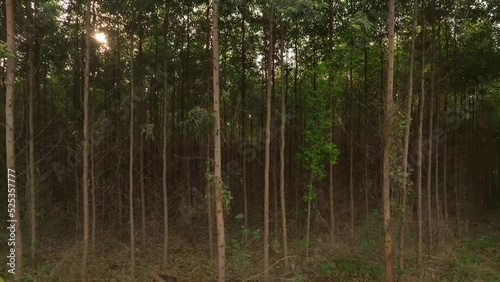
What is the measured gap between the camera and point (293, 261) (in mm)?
13047

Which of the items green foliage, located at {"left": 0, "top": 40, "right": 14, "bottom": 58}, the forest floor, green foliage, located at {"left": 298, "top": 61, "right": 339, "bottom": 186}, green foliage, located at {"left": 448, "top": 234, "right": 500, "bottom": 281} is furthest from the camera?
green foliage, located at {"left": 298, "top": 61, "right": 339, "bottom": 186}

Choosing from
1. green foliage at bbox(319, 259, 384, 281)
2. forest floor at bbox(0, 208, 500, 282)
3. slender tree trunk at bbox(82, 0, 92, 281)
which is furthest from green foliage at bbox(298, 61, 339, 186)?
slender tree trunk at bbox(82, 0, 92, 281)

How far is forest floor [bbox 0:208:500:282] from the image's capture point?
39.2 ft

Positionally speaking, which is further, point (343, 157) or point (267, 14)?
point (343, 157)

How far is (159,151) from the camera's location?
65.7 ft

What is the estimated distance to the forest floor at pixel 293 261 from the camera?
11.9 m

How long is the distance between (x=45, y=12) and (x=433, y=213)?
1834cm

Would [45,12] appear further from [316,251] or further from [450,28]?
[450,28]

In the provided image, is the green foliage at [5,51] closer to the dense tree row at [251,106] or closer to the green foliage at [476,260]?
the dense tree row at [251,106]

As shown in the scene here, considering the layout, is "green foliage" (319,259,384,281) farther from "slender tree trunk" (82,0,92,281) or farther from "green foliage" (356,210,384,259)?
"slender tree trunk" (82,0,92,281)

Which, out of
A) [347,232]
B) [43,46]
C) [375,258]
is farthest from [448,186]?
[43,46]

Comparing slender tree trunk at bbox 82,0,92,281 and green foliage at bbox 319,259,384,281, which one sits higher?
slender tree trunk at bbox 82,0,92,281

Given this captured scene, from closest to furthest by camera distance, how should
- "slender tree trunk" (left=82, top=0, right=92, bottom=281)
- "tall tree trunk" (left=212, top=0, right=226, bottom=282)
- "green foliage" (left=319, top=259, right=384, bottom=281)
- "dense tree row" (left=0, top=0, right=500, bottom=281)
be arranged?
"tall tree trunk" (left=212, top=0, right=226, bottom=282) → "slender tree trunk" (left=82, top=0, right=92, bottom=281) → "dense tree row" (left=0, top=0, right=500, bottom=281) → "green foliage" (left=319, top=259, right=384, bottom=281)

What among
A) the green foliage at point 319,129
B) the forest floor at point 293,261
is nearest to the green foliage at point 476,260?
the forest floor at point 293,261
